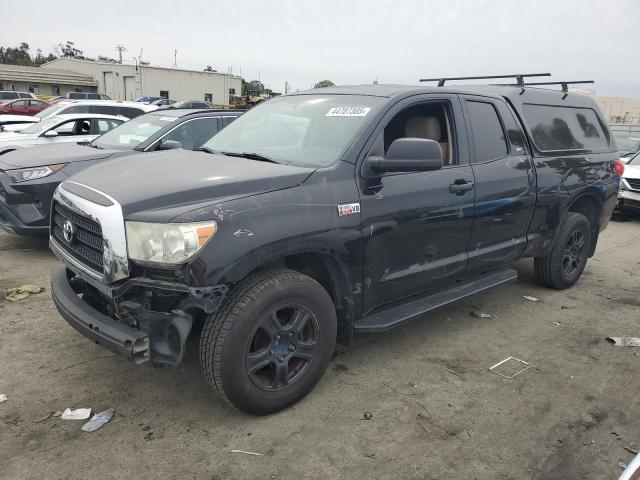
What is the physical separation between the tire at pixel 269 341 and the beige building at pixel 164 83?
4726 centimetres

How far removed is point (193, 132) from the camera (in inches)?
268

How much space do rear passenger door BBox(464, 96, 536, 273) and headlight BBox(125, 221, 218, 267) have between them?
2.30 m

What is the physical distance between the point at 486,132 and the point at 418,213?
3.94 feet

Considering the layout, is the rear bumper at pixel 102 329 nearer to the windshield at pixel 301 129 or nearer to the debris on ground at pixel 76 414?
the debris on ground at pixel 76 414

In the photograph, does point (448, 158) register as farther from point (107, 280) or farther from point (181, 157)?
point (107, 280)

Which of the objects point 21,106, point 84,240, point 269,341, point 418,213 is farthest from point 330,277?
point 21,106

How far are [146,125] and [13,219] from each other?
7.09ft

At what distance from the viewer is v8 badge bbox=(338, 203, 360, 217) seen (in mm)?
3168

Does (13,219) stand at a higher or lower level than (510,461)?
higher

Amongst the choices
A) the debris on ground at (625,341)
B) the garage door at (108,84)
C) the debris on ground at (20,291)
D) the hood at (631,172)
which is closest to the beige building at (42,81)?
the garage door at (108,84)

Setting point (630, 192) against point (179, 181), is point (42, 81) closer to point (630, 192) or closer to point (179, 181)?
point (630, 192)

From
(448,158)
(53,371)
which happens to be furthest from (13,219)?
(448,158)

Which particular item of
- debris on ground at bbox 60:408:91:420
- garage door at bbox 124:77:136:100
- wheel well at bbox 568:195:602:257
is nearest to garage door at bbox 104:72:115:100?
garage door at bbox 124:77:136:100

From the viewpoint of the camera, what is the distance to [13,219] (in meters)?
5.69
